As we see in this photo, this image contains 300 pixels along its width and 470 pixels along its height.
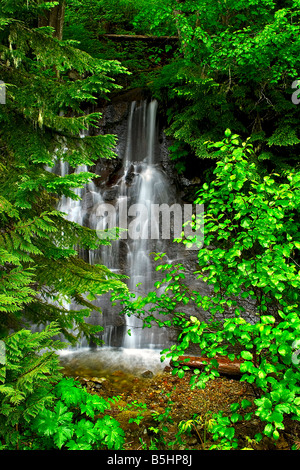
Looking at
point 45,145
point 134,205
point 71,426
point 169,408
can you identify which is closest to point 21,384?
point 71,426

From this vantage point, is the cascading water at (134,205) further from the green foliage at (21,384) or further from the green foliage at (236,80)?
the green foliage at (21,384)

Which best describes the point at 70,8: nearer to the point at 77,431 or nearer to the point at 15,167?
the point at 15,167

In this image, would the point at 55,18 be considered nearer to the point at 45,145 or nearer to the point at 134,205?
the point at 134,205

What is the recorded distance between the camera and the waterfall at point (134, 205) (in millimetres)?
9227

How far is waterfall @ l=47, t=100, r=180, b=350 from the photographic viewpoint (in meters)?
9.23

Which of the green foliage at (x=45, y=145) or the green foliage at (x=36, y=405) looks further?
the green foliage at (x=45, y=145)

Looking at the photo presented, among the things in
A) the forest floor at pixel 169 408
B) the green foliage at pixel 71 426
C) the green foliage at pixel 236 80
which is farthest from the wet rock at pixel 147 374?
the green foliage at pixel 236 80

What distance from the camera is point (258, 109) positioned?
321 inches

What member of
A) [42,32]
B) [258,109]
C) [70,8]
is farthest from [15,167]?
[70,8]

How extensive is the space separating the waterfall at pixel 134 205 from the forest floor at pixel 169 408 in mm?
2353

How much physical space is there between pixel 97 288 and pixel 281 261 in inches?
72.7

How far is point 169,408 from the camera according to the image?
408 centimetres

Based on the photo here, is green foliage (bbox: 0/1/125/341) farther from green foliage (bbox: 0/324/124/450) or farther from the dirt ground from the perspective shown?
the dirt ground
